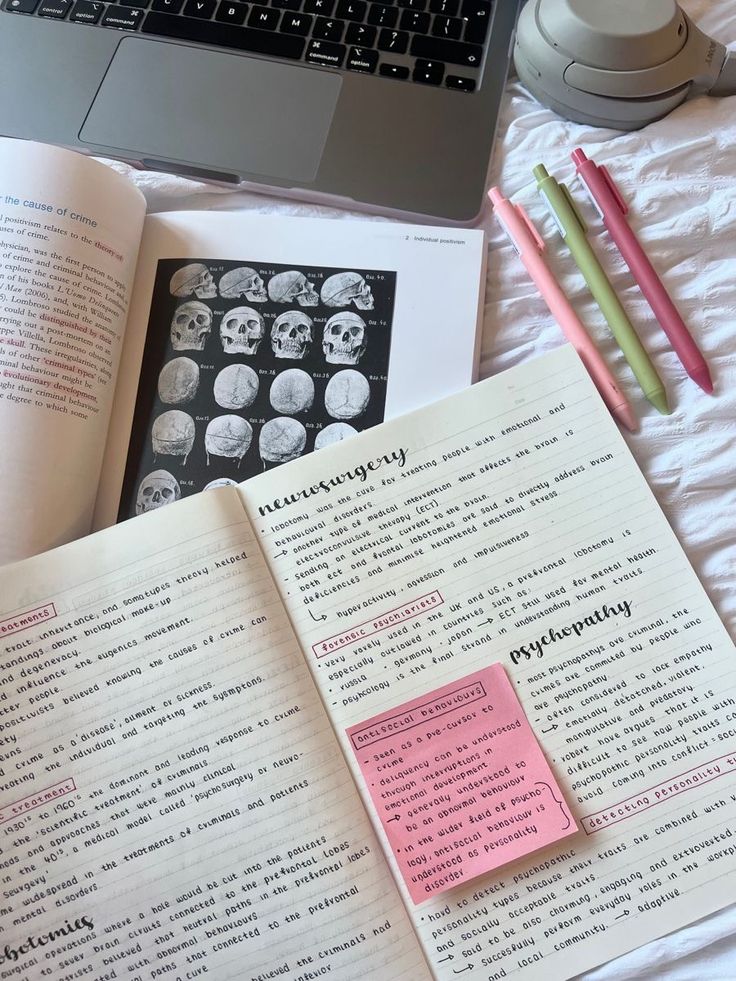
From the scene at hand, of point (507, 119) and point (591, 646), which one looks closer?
point (591, 646)

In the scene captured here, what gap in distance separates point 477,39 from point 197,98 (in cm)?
18

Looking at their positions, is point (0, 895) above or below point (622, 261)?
below

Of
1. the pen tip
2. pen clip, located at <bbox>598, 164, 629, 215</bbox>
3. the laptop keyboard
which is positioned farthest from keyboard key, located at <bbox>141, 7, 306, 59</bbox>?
the pen tip

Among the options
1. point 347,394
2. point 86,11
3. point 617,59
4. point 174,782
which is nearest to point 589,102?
point 617,59

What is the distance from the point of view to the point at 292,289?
488 mm

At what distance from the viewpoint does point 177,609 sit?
1.38 feet

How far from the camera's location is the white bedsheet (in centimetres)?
44

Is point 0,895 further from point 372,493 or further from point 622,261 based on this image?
point 622,261

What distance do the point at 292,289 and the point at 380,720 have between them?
0.82ft

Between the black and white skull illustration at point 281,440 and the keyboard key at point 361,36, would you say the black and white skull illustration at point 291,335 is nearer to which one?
the black and white skull illustration at point 281,440

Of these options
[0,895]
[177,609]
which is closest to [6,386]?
[177,609]

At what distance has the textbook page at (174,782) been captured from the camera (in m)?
0.38

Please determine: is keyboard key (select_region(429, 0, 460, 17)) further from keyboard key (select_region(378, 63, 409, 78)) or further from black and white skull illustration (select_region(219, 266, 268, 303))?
black and white skull illustration (select_region(219, 266, 268, 303))

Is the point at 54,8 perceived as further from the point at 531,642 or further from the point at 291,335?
the point at 531,642
